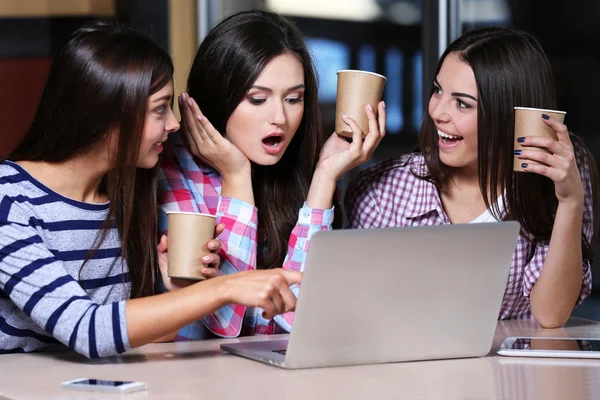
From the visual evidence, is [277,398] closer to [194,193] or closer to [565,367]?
[565,367]

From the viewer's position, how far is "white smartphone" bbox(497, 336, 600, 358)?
153 cm

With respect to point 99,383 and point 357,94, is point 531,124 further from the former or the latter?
point 99,383

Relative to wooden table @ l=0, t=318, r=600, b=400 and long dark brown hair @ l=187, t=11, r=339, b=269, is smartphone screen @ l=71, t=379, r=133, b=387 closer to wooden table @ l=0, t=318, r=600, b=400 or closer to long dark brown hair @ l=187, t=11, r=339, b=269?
wooden table @ l=0, t=318, r=600, b=400

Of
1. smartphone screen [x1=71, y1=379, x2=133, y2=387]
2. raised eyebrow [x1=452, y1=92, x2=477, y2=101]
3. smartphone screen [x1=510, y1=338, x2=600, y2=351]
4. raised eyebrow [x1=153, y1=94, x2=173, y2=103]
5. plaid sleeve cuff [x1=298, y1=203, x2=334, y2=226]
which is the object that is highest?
raised eyebrow [x1=153, y1=94, x2=173, y2=103]

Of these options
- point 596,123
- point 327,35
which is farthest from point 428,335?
point 327,35

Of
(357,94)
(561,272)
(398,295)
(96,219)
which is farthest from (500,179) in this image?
(96,219)

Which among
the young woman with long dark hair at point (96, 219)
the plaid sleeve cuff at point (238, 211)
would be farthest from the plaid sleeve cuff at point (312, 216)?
the young woman with long dark hair at point (96, 219)

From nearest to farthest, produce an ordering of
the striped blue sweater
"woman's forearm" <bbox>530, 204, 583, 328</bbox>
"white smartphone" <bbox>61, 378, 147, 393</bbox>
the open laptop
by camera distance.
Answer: "white smartphone" <bbox>61, 378, 147, 393</bbox>
the open laptop
the striped blue sweater
"woman's forearm" <bbox>530, 204, 583, 328</bbox>

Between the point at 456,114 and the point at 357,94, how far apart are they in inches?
10.6

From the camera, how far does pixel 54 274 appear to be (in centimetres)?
149

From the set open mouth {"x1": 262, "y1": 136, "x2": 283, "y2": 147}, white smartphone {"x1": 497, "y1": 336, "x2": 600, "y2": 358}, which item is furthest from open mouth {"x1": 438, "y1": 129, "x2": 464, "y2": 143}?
white smartphone {"x1": 497, "y1": 336, "x2": 600, "y2": 358}

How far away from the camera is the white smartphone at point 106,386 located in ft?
4.09

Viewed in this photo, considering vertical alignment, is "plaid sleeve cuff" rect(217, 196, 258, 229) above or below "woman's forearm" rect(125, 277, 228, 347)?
above

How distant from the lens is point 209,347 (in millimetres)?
1623
